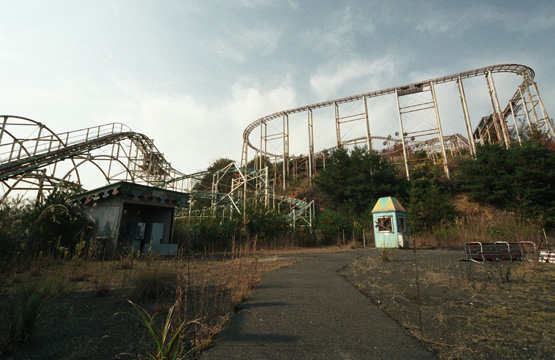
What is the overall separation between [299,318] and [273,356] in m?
0.94

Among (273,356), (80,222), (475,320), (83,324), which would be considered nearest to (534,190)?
(475,320)

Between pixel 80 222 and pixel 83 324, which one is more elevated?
pixel 80 222

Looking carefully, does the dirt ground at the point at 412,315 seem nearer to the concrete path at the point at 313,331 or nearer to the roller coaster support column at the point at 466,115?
the concrete path at the point at 313,331

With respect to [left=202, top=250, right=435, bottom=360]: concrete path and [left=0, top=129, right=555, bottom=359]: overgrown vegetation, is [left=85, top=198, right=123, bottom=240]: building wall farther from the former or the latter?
[left=202, top=250, right=435, bottom=360]: concrete path

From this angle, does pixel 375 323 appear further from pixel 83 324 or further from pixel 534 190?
pixel 534 190

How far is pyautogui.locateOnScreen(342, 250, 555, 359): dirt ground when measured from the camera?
7.26 feet

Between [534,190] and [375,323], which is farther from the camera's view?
[534,190]

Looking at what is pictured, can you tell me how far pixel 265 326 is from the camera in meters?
2.73

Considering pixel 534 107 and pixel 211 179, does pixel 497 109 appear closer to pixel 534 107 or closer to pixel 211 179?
pixel 534 107

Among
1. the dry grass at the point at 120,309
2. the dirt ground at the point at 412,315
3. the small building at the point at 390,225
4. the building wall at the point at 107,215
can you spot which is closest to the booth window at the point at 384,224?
the small building at the point at 390,225

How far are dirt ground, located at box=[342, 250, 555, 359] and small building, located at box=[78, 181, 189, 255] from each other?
A: 704 cm

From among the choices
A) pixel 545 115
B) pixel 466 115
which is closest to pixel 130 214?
pixel 466 115

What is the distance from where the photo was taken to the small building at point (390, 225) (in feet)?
39.8

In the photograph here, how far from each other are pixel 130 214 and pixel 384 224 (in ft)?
38.1
